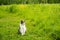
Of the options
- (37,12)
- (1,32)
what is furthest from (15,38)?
(37,12)

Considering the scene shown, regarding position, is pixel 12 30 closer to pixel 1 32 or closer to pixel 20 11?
pixel 1 32

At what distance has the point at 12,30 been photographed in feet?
58.0

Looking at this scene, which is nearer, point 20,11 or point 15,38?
point 15,38

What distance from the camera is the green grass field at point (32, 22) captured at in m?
16.4

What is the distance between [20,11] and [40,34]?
10180mm

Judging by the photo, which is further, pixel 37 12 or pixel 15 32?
pixel 37 12

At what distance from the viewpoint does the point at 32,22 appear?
21438mm

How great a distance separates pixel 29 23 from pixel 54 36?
492 centimetres

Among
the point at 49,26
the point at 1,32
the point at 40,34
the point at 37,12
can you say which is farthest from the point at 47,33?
the point at 37,12

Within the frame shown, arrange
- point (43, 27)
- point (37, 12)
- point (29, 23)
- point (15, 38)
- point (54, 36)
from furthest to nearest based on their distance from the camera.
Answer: point (37, 12) → point (29, 23) → point (43, 27) → point (54, 36) → point (15, 38)

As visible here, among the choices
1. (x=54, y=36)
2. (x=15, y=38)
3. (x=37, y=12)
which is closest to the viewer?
(x=15, y=38)

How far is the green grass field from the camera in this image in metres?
16.4

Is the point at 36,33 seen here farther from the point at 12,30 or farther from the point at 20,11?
the point at 20,11

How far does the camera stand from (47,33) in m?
17.4
